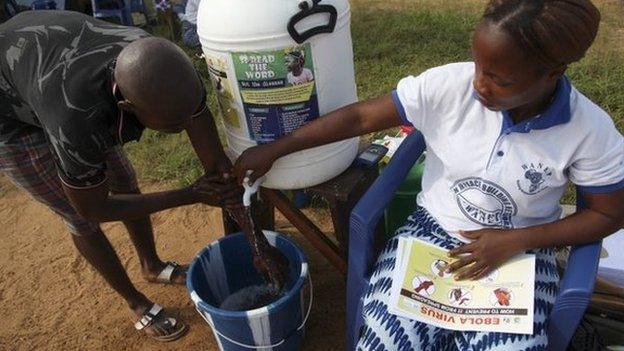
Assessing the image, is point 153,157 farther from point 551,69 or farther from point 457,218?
point 551,69

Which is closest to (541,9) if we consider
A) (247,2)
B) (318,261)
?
(247,2)

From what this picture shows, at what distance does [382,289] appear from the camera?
1.65 meters

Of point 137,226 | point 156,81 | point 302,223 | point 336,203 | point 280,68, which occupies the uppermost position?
point 156,81

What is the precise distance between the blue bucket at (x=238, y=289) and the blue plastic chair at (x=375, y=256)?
0.20 m

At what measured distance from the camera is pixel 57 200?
1.92m

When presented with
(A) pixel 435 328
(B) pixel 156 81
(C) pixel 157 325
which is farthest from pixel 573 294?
(C) pixel 157 325

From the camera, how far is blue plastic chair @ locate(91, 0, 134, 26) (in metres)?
5.45

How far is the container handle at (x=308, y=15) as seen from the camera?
1.51 m

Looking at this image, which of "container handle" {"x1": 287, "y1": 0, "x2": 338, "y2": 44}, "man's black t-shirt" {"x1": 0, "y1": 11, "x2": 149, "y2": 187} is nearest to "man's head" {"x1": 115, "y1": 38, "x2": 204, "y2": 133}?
"man's black t-shirt" {"x1": 0, "y1": 11, "x2": 149, "y2": 187}

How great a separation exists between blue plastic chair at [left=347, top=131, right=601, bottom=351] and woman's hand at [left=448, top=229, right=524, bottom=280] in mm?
160

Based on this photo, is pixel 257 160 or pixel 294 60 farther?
pixel 257 160

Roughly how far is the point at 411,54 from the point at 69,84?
3179mm

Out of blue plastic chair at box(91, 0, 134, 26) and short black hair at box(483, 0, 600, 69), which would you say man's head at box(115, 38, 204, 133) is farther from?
blue plastic chair at box(91, 0, 134, 26)

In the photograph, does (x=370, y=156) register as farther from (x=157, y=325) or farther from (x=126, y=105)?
(x=157, y=325)
